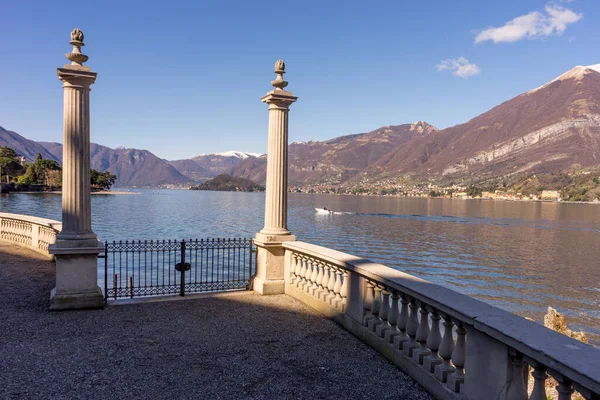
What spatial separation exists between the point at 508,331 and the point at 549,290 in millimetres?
32450

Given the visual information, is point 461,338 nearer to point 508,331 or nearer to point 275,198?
point 508,331

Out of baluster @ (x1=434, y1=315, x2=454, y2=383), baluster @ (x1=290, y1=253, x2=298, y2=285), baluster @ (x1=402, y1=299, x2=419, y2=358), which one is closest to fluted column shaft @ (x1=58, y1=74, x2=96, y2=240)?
baluster @ (x1=290, y1=253, x2=298, y2=285)

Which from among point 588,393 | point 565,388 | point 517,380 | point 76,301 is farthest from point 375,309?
point 76,301

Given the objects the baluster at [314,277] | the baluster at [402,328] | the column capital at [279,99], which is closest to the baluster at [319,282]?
the baluster at [314,277]

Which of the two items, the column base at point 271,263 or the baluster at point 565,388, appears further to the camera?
the column base at point 271,263

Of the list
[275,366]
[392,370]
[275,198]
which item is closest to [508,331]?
[392,370]

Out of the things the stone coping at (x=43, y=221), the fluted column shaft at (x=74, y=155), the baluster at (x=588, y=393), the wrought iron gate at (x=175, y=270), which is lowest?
the wrought iron gate at (x=175, y=270)

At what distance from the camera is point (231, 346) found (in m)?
6.68

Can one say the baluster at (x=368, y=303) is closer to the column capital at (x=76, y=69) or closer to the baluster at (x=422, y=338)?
the baluster at (x=422, y=338)

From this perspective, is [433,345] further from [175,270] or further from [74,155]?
[175,270]

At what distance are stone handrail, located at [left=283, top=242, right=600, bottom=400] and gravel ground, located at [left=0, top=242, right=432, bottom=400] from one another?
13.4 inches

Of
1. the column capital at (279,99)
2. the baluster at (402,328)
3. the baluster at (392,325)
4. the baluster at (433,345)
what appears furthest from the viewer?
the column capital at (279,99)

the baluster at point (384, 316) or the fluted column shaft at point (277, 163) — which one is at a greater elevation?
the fluted column shaft at point (277, 163)

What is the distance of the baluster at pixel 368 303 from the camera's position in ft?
22.2
